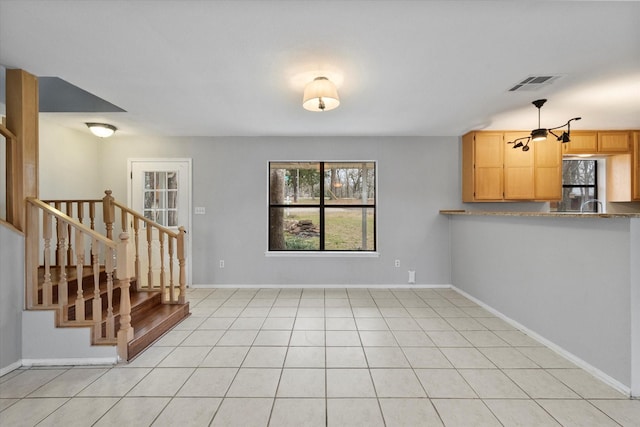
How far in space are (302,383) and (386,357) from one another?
778mm

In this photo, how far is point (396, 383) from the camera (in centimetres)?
209

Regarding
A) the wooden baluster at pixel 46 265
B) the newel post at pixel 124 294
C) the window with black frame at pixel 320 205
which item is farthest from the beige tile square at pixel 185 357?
the window with black frame at pixel 320 205

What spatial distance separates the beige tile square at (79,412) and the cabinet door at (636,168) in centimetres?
686

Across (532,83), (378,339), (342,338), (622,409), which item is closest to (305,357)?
(342,338)

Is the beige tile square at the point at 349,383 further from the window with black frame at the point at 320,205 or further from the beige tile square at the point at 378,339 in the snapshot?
the window with black frame at the point at 320,205

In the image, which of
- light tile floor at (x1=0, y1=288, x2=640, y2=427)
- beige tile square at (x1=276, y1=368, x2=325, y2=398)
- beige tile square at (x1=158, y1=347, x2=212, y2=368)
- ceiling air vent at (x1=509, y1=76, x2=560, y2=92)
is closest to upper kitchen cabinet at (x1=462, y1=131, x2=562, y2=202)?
ceiling air vent at (x1=509, y1=76, x2=560, y2=92)

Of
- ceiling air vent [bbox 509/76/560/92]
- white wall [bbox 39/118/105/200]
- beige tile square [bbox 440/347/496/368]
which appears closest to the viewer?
beige tile square [bbox 440/347/496/368]

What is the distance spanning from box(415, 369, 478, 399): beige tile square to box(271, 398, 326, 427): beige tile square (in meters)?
0.76

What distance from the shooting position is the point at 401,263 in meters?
4.65

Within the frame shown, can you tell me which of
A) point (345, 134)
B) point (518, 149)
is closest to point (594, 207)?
point (518, 149)

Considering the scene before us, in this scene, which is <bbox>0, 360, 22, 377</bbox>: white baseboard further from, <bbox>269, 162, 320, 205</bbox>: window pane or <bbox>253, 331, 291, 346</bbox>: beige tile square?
<bbox>269, 162, 320, 205</bbox>: window pane

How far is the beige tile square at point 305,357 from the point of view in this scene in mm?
2334

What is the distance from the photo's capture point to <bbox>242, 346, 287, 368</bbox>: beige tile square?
7.68 ft

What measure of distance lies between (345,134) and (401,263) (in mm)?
2235
